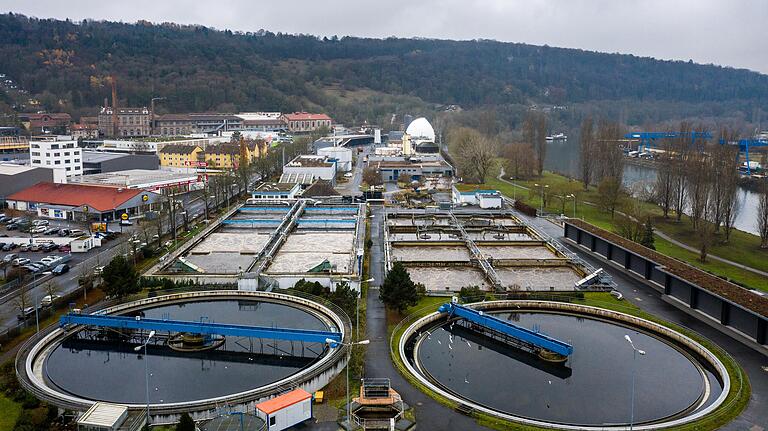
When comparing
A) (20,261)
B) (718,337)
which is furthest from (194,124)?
(718,337)

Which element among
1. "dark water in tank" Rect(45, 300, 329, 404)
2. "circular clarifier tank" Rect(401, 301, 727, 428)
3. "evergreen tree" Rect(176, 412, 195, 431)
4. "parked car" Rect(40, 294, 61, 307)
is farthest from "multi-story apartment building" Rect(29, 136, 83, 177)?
"evergreen tree" Rect(176, 412, 195, 431)

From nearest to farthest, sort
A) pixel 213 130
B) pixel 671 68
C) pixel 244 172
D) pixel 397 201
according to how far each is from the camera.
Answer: pixel 397 201
pixel 244 172
pixel 213 130
pixel 671 68

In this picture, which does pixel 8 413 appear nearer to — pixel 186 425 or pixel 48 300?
pixel 186 425

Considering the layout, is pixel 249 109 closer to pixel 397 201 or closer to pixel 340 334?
pixel 397 201

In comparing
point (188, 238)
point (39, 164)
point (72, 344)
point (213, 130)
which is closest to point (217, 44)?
point (213, 130)

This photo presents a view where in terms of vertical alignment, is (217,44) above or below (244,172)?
above

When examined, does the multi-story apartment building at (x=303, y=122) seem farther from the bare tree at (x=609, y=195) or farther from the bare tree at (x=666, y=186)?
the bare tree at (x=609, y=195)

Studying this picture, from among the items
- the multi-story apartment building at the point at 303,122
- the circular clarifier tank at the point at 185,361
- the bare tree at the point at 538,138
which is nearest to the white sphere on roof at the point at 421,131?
the bare tree at the point at 538,138
